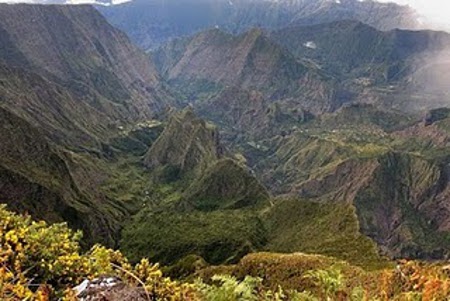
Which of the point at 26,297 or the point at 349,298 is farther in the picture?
the point at 349,298

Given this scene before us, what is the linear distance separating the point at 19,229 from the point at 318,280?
379 inches

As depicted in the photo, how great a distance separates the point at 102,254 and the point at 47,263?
196cm

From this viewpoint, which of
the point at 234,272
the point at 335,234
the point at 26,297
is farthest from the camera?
the point at 335,234

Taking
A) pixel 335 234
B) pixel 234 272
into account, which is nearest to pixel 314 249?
pixel 335 234

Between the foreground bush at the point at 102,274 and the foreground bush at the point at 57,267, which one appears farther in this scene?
the foreground bush at the point at 57,267

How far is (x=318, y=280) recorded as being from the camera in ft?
62.3

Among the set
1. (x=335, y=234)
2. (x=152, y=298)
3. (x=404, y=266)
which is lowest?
(x=335, y=234)

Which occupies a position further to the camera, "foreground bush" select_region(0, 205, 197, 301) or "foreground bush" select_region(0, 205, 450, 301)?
"foreground bush" select_region(0, 205, 197, 301)

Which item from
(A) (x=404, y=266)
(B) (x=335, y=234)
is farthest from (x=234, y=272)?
(B) (x=335, y=234)

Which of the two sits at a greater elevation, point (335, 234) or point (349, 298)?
point (349, 298)

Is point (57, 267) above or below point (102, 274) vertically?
above

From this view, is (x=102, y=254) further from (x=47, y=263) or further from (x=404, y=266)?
(x=404, y=266)

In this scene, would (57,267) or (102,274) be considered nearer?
(102,274)

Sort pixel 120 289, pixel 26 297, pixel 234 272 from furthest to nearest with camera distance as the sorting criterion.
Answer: pixel 234 272
pixel 120 289
pixel 26 297
